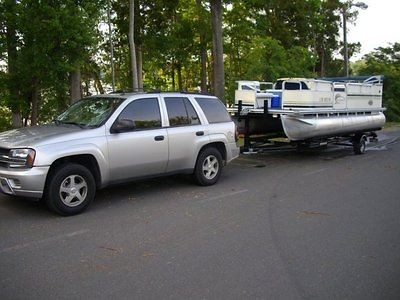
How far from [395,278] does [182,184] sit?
508 cm

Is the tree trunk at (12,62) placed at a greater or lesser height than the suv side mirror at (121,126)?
Answer: greater

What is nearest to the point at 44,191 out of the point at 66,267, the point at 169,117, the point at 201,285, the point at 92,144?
the point at 92,144

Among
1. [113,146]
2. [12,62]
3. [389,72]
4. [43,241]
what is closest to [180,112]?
[113,146]

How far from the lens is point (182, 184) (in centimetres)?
909

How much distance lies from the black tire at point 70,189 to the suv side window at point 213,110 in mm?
2880

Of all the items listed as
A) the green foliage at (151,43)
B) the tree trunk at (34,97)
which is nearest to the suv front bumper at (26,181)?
the green foliage at (151,43)

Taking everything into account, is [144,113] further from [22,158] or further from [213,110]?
[22,158]

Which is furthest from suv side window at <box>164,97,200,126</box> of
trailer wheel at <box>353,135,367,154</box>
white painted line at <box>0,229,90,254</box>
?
trailer wheel at <box>353,135,367,154</box>

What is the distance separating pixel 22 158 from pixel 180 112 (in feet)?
9.97

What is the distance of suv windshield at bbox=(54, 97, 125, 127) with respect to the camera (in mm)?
7441

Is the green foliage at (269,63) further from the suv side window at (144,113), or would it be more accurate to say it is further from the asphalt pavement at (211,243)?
the suv side window at (144,113)

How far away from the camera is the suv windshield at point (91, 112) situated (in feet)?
24.4

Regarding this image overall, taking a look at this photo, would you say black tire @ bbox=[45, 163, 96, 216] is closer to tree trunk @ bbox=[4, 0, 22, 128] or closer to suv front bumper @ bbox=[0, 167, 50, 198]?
suv front bumper @ bbox=[0, 167, 50, 198]

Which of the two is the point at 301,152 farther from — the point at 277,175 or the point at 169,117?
the point at 169,117
